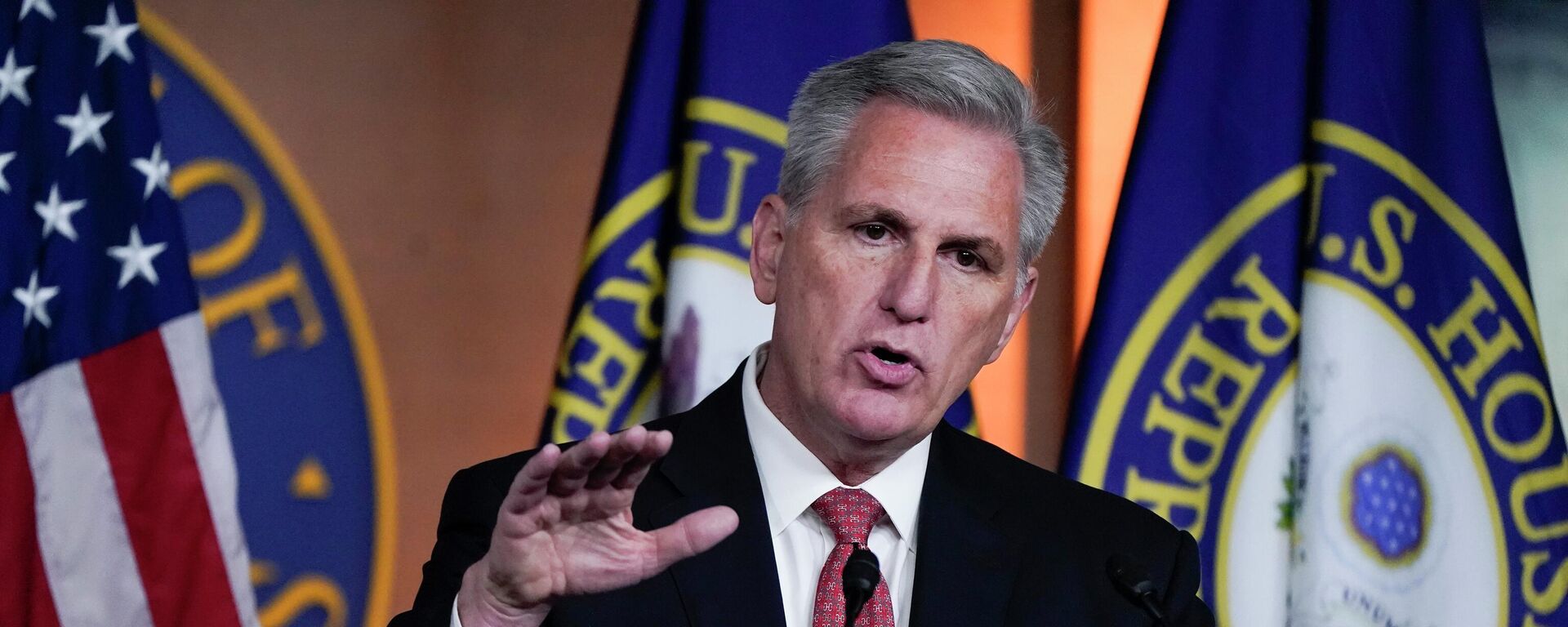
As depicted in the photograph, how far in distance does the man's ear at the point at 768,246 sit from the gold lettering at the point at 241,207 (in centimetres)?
161

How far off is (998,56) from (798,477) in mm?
1985

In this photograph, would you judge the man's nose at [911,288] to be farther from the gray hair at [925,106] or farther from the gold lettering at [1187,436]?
the gold lettering at [1187,436]

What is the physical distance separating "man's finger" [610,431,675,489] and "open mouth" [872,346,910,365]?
55 centimetres

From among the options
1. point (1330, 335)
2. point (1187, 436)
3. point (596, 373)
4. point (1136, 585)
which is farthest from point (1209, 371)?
point (1136, 585)

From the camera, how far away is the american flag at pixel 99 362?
2.73 m

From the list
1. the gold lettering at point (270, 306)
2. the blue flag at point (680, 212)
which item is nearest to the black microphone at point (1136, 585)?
the blue flag at point (680, 212)

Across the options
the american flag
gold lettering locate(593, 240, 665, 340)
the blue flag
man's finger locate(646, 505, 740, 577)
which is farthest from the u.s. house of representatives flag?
man's finger locate(646, 505, 740, 577)

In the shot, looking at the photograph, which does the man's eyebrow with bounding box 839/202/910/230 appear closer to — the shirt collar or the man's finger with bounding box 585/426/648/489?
the shirt collar

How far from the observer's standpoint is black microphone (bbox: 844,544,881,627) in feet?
4.83

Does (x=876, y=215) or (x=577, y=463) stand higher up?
(x=876, y=215)

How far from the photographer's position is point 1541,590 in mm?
3125

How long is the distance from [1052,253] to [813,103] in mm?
1709

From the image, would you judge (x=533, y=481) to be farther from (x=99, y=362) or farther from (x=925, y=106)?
(x=99, y=362)

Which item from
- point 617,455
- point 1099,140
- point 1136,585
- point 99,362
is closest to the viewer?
point 617,455
